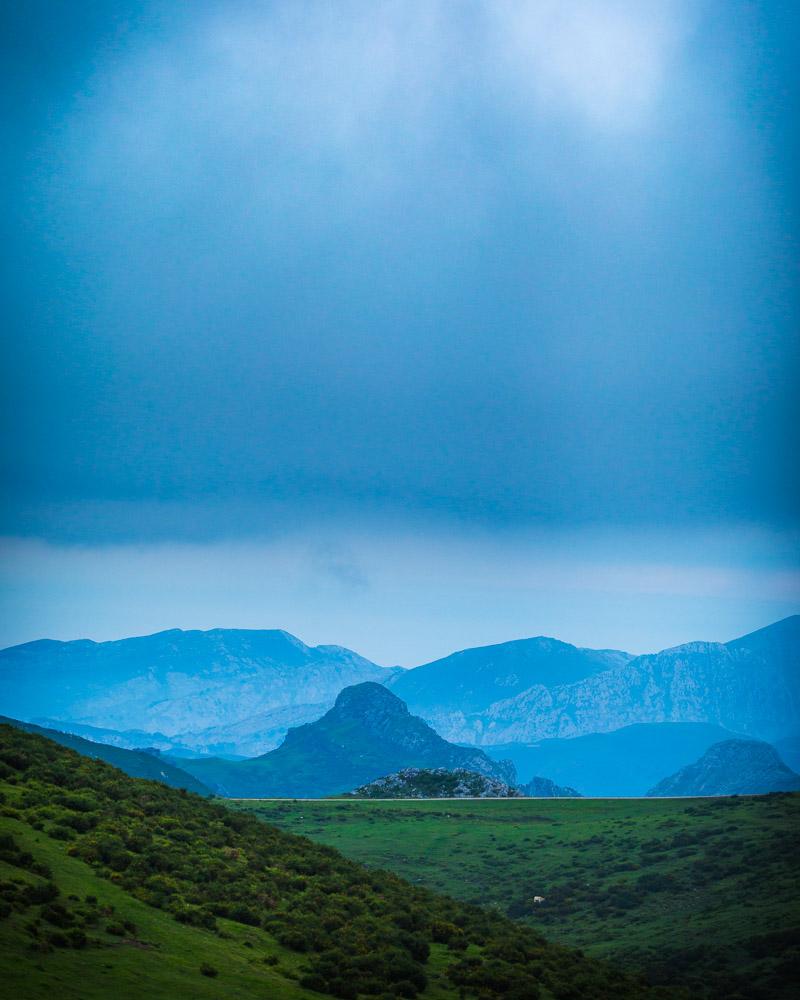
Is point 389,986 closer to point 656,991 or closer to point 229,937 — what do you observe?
point 229,937

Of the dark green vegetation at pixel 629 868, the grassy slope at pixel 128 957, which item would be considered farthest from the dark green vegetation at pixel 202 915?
the dark green vegetation at pixel 629 868

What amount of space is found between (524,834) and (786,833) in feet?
131

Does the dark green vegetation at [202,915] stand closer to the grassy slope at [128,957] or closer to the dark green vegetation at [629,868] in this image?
the grassy slope at [128,957]

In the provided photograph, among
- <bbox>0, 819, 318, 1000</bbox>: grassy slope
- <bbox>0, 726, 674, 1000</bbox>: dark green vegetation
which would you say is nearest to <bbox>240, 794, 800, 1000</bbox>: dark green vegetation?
<bbox>0, 726, 674, 1000</bbox>: dark green vegetation

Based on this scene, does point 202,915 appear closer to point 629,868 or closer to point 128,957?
point 128,957

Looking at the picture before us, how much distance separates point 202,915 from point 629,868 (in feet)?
237

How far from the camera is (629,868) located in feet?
357

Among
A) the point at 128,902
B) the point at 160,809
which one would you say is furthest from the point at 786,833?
the point at 128,902

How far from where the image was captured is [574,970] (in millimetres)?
58688

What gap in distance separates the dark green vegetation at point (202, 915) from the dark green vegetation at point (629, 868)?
14.8 meters

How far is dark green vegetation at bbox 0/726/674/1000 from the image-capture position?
40031 mm

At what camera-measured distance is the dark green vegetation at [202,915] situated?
1576 inches

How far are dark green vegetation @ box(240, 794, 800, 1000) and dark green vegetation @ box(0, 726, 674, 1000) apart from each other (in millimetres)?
14848

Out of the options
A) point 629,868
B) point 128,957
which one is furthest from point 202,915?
Result: point 629,868
